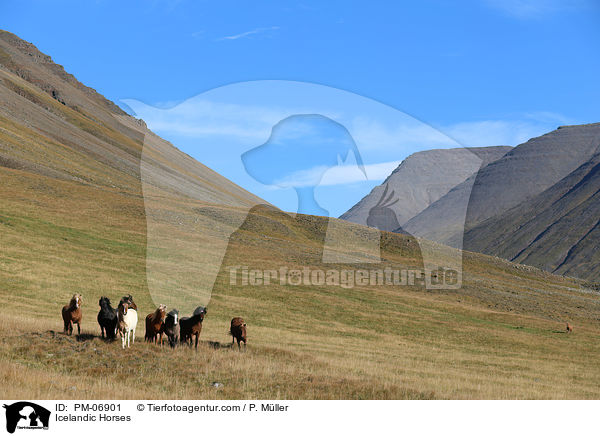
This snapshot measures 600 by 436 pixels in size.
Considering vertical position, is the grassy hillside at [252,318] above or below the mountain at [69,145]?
below

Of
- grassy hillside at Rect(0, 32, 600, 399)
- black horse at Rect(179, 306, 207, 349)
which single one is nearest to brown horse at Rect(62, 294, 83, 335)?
grassy hillside at Rect(0, 32, 600, 399)

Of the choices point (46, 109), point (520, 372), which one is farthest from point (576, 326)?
point (46, 109)

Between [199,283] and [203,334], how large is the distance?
2013cm

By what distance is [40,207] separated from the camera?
65188 mm

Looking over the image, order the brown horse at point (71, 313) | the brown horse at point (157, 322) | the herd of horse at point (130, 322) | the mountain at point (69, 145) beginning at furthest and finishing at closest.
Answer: the mountain at point (69, 145) < the brown horse at point (71, 313) < the brown horse at point (157, 322) < the herd of horse at point (130, 322)

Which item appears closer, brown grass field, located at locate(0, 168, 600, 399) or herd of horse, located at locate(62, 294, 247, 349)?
brown grass field, located at locate(0, 168, 600, 399)
